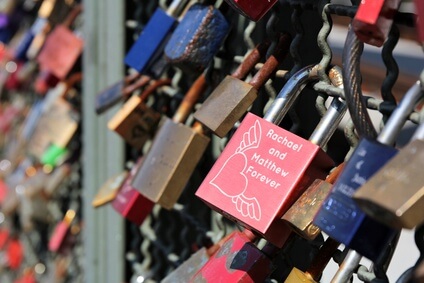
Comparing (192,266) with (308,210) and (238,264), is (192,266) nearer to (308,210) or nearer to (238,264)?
(238,264)

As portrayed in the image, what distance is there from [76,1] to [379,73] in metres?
1.72

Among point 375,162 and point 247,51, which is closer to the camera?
point 375,162

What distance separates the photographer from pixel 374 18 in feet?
2.31

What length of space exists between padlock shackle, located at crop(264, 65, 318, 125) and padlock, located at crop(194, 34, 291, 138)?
0.19 feet

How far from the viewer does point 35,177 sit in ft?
6.99

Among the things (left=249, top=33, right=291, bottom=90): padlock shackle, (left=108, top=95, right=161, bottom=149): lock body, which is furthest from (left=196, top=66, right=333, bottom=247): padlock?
(left=108, top=95, right=161, bottom=149): lock body

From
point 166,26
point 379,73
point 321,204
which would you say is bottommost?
point 321,204

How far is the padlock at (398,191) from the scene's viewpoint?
Result: 61cm

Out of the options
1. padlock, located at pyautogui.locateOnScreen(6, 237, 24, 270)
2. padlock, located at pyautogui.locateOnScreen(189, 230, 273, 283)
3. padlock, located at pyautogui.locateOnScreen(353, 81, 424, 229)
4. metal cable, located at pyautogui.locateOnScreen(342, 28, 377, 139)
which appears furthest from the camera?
padlock, located at pyautogui.locateOnScreen(6, 237, 24, 270)

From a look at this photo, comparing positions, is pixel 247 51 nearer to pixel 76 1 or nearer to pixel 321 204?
pixel 321 204

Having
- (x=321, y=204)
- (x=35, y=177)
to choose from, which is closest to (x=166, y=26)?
(x=321, y=204)

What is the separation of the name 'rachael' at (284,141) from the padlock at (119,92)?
61 centimetres

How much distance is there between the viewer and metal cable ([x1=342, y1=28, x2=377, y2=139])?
76cm

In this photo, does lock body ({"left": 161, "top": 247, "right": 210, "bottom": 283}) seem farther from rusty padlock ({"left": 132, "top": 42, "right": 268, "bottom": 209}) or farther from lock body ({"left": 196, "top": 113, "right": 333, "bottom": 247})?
lock body ({"left": 196, "top": 113, "right": 333, "bottom": 247})
